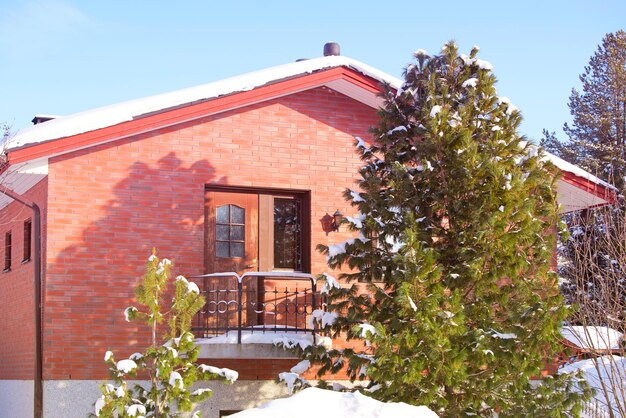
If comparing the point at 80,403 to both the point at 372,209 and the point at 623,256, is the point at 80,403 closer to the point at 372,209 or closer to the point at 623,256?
the point at 372,209

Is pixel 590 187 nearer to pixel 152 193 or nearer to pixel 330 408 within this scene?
pixel 152 193

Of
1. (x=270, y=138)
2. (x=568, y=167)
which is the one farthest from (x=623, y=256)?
(x=270, y=138)

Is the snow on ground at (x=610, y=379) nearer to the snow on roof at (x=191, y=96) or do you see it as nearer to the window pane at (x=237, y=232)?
the snow on roof at (x=191, y=96)

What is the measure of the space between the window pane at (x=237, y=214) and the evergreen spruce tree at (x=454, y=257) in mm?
2628

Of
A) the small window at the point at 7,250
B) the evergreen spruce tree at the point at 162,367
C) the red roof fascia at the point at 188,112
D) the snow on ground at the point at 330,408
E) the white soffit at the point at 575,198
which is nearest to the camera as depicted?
the snow on ground at the point at 330,408

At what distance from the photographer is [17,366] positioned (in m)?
14.5

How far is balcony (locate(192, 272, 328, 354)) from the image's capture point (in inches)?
472

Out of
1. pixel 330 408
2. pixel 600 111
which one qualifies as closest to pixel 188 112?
pixel 330 408

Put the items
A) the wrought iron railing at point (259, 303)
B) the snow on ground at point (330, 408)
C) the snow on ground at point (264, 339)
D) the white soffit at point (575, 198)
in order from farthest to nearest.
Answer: the white soffit at point (575, 198) < the wrought iron railing at point (259, 303) < the snow on ground at point (264, 339) < the snow on ground at point (330, 408)

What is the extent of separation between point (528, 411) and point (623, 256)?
3.25 metres

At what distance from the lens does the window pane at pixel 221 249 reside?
13227mm

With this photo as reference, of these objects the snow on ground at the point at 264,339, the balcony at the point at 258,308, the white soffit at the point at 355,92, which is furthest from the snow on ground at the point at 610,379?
the white soffit at the point at 355,92

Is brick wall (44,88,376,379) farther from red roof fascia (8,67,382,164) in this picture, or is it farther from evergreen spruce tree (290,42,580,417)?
evergreen spruce tree (290,42,580,417)

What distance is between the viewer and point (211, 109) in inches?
506
